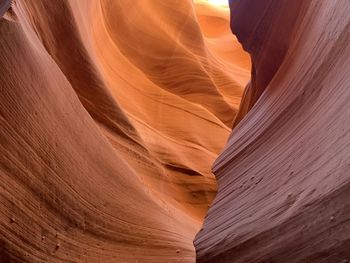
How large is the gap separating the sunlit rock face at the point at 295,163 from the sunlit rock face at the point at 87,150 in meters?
0.36

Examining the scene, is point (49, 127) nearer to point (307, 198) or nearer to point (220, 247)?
point (220, 247)

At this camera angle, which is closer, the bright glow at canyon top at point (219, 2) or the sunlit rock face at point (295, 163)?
the sunlit rock face at point (295, 163)

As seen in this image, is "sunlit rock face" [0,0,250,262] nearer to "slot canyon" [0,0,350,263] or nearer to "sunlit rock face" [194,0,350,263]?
"slot canyon" [0,0,350,263]

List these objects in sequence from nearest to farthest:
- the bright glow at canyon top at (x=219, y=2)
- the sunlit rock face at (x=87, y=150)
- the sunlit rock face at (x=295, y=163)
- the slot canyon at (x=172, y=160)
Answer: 1. the sunlit rock face at (x=295, y=163)
2. the slot canyon at (x=172, y=160)
3. the sunlit rock face at (x=87, y=150)
4. the bright glow at canyon top at (x=219, y=2)

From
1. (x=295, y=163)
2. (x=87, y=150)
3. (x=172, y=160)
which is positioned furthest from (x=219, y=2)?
(x=295, y=163)

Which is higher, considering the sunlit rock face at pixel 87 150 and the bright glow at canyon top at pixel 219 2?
the bright glow at canyon top at pixel 219 2

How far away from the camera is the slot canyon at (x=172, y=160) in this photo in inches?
34.7

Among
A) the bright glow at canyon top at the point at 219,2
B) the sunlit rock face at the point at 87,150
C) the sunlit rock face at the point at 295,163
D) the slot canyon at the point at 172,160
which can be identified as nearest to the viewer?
the sunlit rock face at the point at 295,163

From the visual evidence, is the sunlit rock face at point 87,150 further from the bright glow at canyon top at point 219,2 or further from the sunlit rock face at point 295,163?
the bright glow at canyon top at point 219,2

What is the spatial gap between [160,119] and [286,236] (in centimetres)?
221

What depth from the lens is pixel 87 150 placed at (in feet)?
4.84

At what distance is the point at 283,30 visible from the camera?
1708 millimetres

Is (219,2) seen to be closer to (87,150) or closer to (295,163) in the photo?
(87,150)

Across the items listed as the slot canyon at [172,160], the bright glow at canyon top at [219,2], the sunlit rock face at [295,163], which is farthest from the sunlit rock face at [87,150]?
the bright glow at canyon top at [219,2]
